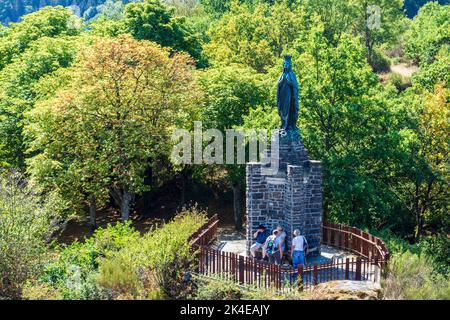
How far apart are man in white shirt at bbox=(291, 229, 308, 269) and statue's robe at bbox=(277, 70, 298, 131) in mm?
3495

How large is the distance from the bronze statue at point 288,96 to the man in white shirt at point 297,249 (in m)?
3.50

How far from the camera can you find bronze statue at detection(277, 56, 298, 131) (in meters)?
18.5

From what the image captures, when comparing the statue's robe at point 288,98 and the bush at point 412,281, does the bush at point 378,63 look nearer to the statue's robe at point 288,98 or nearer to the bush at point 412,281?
the statue's robe at point 288,98

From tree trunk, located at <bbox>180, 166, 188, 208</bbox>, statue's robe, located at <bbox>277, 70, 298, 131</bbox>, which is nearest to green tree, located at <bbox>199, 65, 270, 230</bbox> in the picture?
tree trunk, located at <bbox>180, 166, 188, 208</bbox>

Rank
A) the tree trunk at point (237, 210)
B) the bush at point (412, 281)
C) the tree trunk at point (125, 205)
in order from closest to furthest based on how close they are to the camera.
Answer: the bush at point (412, 281)
the tree trunk at point (125, 205)
the tree trunk at point (237, 210)

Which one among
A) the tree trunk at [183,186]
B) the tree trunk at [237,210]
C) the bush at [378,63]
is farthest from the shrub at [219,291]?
the bush at [378,63]

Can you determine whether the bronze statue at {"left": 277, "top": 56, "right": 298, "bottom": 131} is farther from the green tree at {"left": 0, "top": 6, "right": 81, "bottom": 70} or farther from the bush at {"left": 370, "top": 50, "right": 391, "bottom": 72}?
the bush at {"left": 370, "top": 50, "right": 391, "bottom": 72}

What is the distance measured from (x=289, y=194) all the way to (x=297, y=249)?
180 centimetres

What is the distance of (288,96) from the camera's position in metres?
18.5

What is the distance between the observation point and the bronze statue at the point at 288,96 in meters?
18.5

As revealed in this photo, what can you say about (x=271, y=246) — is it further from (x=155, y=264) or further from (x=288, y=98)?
(x=288, y=98)

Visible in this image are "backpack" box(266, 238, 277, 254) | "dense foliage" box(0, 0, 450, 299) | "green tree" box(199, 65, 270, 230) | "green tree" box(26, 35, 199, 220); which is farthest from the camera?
"green tree" box(199, 65, 270, 230)

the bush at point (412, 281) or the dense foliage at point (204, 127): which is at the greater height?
the dense foliage at point (204, 127)
